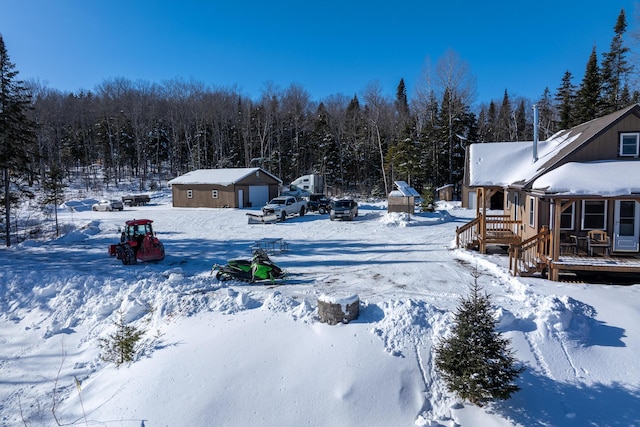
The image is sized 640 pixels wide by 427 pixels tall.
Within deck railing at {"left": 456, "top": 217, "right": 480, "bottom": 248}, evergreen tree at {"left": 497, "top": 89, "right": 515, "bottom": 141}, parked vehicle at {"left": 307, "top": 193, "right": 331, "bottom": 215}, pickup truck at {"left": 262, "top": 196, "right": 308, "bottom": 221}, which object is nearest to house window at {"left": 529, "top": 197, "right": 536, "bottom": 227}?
deck railing at {"left": 456, "top": 217, "right": 480, "bottom": 248}

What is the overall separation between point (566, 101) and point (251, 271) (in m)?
44.2

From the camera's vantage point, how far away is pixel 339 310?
24.6 ft

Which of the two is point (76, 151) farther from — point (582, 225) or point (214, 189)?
point (582, 225)

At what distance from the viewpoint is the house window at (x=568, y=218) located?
40.3 ft

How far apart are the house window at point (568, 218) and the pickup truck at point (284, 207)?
17.1 metres

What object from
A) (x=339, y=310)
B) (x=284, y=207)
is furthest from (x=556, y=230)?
(x=284, y=207)

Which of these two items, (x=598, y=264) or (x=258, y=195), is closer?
(x=598, y=264)

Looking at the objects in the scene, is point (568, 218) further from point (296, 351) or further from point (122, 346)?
point (122, 346)

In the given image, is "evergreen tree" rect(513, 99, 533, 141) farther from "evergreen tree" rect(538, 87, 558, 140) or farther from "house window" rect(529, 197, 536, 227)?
"house window" rect(529, 197, 536, 227)

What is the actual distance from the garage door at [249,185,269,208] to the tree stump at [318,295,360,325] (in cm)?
2916

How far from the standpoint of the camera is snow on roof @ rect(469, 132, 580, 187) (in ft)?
50.0

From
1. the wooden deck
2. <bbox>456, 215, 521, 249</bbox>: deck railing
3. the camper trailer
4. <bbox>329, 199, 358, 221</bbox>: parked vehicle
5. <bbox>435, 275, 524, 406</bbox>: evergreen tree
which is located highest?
the camper trailer

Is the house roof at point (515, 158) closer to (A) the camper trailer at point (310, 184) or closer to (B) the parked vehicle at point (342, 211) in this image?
(B) the parked vehicle at point (342, 211)

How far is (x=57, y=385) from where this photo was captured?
7.27 meters
